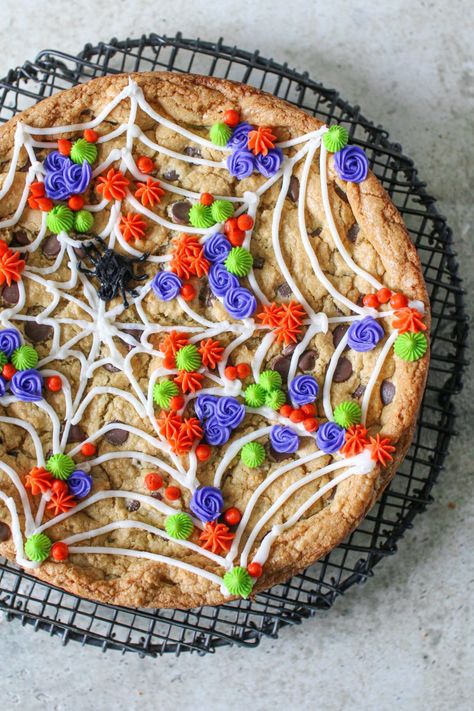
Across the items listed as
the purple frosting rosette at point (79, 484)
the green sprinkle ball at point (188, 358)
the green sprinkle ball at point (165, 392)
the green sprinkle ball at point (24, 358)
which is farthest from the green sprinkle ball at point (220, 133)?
the purple frosting rosette at point (79, 484)

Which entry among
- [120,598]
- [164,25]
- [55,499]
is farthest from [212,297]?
[164,25]

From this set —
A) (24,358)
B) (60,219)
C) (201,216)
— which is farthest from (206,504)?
(60,219)

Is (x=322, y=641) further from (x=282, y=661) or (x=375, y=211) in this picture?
(x=375, y=211)

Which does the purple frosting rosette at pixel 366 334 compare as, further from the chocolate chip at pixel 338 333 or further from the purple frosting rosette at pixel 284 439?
the purple frosting rosette at pixel 284 439

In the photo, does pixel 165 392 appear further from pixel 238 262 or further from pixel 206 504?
pixel 238 262

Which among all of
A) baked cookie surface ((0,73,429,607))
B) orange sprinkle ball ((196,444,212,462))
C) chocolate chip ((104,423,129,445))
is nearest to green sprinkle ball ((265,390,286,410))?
baked cookie surface ((0,73,429,607))
